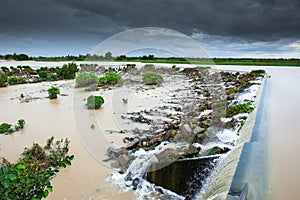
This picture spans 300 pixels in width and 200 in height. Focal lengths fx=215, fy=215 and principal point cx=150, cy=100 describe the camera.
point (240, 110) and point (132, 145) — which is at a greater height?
point (240, 110)

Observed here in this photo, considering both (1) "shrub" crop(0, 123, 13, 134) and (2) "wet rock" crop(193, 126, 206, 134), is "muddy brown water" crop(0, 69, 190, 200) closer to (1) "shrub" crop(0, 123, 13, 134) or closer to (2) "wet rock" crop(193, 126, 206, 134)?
(1) "shrub" crop(0, 123, 13, 134)

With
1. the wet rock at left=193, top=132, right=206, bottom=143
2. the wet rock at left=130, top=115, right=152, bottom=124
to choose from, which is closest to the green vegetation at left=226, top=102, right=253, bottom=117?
the wet rock at left=193, top=132, right=206, bottom=143

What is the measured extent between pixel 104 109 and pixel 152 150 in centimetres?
456

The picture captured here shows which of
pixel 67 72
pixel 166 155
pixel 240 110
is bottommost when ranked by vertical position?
pixel 166 155

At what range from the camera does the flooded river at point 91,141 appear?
109 inches

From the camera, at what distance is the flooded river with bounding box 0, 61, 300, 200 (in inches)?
109

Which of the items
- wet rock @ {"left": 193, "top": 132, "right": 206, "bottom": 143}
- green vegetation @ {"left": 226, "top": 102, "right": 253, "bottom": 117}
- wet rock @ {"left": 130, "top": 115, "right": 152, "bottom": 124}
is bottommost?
wet rock @ {"left": 130, "top": 115, "right": 152, "bottom": 124}

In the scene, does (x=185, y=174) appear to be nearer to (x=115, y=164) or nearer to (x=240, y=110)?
(x=115, y=164)

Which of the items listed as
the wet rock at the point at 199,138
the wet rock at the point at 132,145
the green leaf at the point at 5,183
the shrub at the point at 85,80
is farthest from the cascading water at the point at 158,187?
the shrub at the point at 85,80

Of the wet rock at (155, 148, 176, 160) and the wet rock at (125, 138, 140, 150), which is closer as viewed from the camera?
the wet rock at (155, 148, 176, 160)

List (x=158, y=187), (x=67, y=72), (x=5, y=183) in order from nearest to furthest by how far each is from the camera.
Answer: (x=5, y=183) < (x=158, y=187) < (x=67, y=72)

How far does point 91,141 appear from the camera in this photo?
545 centimetres

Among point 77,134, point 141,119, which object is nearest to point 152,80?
point 141,119

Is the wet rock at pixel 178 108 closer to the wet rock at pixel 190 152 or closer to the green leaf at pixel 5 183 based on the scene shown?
the wet rock at pixel 190 152
